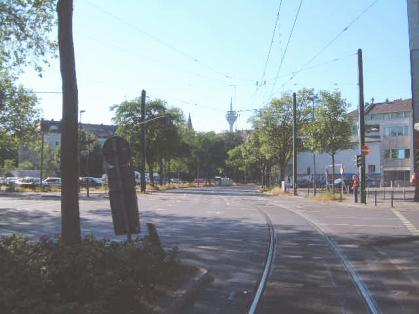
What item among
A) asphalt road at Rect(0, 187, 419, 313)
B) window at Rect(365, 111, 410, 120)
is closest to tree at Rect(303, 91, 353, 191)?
asphalt road at Rect(0, 187, 419, 313)

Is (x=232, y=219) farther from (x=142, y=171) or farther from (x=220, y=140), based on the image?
(x=220, y=140)

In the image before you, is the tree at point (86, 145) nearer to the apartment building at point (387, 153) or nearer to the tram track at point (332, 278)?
the apartment building at point (387, 153)

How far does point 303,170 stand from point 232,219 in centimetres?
8756

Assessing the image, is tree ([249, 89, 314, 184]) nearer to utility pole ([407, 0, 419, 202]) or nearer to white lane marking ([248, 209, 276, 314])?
utility pole ([407, 0, 419, 202])

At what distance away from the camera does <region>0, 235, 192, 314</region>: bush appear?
6359mm

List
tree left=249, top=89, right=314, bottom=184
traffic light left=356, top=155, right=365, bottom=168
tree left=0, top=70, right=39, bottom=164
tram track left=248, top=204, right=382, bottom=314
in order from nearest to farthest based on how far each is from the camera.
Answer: tram track left=248, top=204, right=382, bottom=314
traffic light left=356, top=155, right=365, bottom=168
tree left=0, top=70, right=39, bottom=164
tree left=249, top=89, right=314, bottom=184

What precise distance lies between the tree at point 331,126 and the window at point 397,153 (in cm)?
5712

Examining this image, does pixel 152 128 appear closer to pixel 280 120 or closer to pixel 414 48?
pixel 280 120

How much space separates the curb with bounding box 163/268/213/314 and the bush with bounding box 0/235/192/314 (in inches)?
9.1

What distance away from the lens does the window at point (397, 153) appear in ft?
334

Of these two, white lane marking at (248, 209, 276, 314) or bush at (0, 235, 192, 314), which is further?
white lane marking at (248, 209, 276, 314)

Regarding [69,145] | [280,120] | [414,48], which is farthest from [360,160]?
[280,120]

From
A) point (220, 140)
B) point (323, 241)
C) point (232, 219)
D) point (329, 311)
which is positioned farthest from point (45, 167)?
point (329, 311)

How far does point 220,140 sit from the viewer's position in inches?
5443
